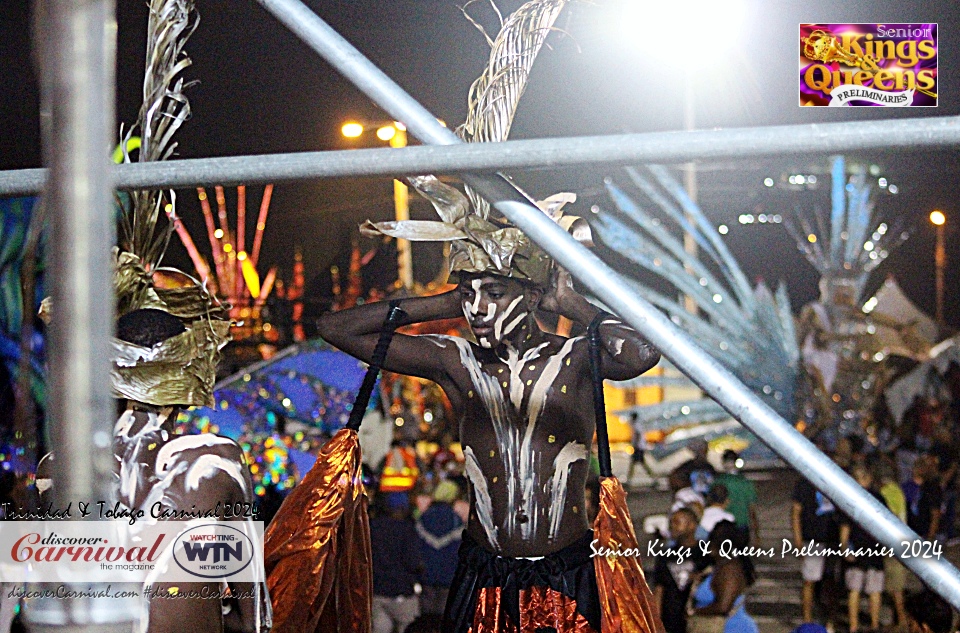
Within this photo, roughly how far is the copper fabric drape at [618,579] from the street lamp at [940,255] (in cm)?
2202

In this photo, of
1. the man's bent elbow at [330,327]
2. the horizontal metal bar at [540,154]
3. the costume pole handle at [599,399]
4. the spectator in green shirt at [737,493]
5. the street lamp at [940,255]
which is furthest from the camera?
the street lamp at [940,255]

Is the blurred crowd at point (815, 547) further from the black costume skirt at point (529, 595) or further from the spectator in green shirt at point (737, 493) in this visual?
the black costume skirt at point (529, 595)

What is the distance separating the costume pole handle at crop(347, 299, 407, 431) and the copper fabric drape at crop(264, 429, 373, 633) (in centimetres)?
5

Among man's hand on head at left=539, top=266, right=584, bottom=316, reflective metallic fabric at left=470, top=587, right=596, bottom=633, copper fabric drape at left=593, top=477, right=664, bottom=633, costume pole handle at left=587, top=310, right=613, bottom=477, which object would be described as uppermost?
man's hand on head at left=539, top=266, right=584, bottom=316

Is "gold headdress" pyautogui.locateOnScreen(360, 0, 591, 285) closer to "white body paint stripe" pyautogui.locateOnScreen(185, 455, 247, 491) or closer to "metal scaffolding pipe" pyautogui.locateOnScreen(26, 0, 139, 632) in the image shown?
"white body paint stripe" pyautogui.locateOnScreen(185, 455, 247, 491)

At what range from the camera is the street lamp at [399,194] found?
7891mm

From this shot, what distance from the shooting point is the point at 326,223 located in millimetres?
15750

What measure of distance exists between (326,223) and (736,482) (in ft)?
26.9

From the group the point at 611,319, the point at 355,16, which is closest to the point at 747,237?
the point at 355,16

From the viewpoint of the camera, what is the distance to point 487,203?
295cm

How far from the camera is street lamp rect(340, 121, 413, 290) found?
7.89 metres

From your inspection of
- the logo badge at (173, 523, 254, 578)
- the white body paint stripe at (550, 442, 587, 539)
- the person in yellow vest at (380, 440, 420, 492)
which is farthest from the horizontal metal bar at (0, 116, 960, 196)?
the person in yellow vest at (380, 440, 420, 492)

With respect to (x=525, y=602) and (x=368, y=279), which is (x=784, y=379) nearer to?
(x=368, y=279)

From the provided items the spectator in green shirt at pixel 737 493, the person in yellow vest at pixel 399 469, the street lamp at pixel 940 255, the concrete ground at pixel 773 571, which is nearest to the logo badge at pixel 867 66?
the spectator in green shirt at pixel 737 493
